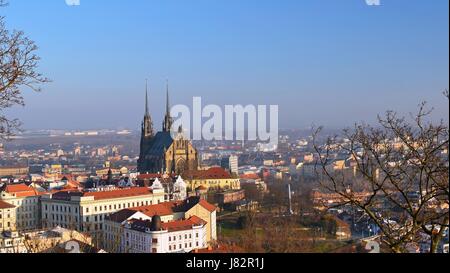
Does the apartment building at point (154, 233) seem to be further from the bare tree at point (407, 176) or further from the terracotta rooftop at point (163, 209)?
the bare tree at point (407, 176)

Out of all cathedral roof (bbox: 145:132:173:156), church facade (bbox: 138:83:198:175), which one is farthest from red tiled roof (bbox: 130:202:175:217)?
cathedral roof (bbox: 145:132:173:156)

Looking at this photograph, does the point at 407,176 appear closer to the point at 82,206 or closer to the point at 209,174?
the point at 82,206

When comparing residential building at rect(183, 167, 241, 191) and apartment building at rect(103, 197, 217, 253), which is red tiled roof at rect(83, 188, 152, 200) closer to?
apartment building at rect(103, 197, 217, 253)

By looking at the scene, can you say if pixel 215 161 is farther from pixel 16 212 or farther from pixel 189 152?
pixel 16 212

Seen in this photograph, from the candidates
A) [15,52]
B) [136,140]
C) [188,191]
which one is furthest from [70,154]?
[15,52]

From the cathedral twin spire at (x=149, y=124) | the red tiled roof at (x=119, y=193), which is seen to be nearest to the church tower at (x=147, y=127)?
the cathedral twin spire at (x=149, y=124)

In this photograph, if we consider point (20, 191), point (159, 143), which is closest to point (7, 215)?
point (20, 191)
